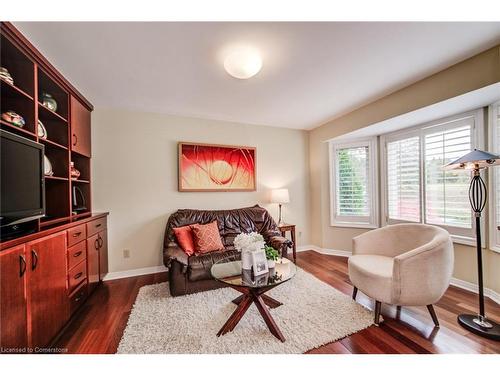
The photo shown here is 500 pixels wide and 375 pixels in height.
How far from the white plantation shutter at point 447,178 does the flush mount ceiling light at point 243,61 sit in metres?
2.43

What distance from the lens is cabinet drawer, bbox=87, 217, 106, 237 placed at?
90.0 inches

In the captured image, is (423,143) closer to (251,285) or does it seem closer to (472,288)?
(472,288)

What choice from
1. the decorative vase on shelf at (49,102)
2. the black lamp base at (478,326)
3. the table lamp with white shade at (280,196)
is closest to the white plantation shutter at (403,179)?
the black lamp base at (478,326)

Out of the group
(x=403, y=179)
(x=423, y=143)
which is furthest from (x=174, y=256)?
(x=423, y=143)

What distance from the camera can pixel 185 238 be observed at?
274 cm

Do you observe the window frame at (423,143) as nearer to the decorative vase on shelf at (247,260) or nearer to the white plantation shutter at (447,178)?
the white plantation shutter at (447,178)

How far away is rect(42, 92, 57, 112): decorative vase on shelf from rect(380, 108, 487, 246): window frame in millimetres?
4368

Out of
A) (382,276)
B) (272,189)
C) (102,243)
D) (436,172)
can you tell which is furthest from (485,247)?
(102,243)

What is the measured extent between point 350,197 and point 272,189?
4.64ft

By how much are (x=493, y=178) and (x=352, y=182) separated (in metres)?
1.70

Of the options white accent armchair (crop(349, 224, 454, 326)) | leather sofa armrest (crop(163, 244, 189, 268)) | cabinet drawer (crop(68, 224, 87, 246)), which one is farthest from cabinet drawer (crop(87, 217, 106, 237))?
white accent armchair (crop(349, 224, 454, 326))

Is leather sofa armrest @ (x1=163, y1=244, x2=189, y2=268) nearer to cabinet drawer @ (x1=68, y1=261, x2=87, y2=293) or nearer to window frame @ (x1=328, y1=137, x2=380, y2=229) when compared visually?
cabinet drawer @ (x1=68, y1=261, x2=87, y2=293)

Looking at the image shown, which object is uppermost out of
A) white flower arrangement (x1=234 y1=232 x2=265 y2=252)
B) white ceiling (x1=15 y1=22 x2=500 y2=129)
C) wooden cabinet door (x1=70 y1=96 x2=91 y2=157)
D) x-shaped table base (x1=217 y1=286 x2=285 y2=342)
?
white ceiling (x1=15 y1=22 x2=500 y2=129)
